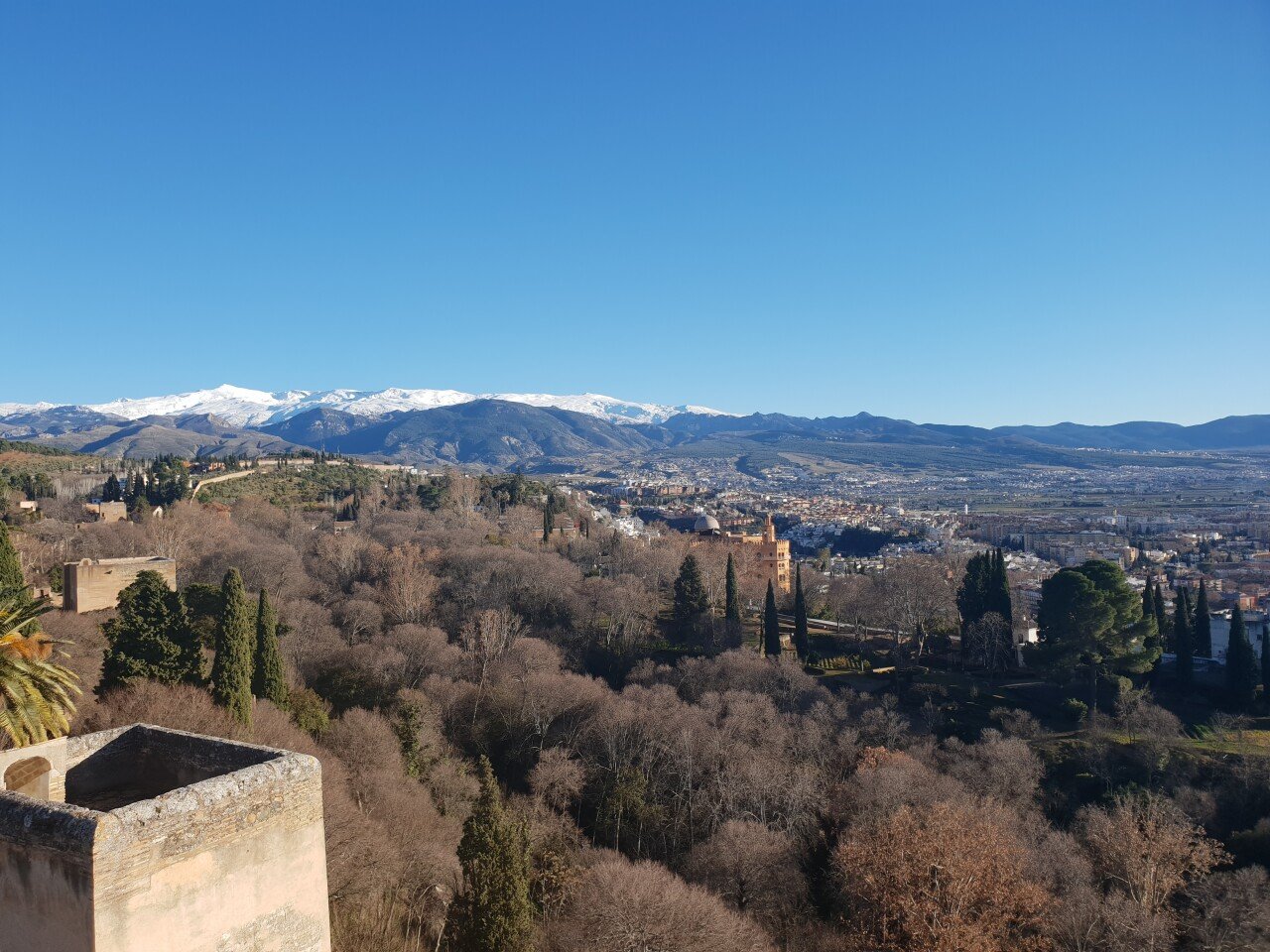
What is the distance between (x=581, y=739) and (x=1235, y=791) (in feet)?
60.3

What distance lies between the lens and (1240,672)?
106 feet

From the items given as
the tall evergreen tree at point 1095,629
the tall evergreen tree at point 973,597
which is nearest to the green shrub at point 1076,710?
the tall evergreen tree at point 1095,629

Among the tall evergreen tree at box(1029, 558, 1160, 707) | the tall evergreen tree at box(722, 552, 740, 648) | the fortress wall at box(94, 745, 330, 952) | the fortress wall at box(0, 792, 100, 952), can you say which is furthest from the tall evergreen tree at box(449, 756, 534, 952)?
the tall evergreen tree at box(1029, 558, 1160, 707)

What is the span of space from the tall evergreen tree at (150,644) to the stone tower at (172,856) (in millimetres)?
13783

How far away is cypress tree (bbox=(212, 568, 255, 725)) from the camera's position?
766 inches

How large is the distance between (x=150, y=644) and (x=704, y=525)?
205ft

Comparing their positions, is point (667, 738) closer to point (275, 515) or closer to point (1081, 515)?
point (275, 515)

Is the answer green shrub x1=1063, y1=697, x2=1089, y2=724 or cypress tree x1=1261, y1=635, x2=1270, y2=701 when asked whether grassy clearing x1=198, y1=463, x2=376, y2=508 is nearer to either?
green shrub x1=1063, y1=697, x2=1089, y2=724

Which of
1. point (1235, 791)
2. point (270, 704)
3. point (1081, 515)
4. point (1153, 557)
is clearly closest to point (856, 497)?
point (1081, 515)

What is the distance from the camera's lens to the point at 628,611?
3762 centimetres

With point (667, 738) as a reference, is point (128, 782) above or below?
above

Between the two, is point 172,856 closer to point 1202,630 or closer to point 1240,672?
point 1240,672

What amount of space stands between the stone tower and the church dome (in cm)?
6938

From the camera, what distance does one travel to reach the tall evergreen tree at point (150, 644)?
19.5 meters
